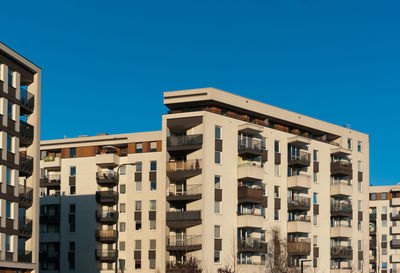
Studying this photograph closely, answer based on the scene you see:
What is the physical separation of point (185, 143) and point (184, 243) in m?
11.0

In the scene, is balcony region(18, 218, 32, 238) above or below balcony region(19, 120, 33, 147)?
below

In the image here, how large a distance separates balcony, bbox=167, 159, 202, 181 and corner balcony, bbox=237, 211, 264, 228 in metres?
7.86

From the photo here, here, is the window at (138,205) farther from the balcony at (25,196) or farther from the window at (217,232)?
the balcony at (25,196)

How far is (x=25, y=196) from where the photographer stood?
67.2m

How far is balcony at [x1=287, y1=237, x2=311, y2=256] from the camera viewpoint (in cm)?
9275

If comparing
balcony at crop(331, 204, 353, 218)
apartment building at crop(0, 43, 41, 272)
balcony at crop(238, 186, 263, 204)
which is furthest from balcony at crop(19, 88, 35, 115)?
balcony at crop(331, 204, 353, 218)

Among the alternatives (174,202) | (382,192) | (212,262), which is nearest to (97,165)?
(174,202)

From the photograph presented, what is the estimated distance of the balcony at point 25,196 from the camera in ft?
218

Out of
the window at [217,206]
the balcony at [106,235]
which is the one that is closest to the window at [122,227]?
the balcony at [106,235]

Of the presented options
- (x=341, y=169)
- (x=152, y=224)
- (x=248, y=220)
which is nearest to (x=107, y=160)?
(x=152, y=224)

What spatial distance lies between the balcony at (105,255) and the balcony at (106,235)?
1472 millimetres

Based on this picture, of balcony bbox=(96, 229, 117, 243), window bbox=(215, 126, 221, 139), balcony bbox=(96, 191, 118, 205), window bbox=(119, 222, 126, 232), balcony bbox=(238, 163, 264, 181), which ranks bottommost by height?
balcony bbox=(96, 229, 117, 243)

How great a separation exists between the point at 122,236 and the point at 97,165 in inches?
377

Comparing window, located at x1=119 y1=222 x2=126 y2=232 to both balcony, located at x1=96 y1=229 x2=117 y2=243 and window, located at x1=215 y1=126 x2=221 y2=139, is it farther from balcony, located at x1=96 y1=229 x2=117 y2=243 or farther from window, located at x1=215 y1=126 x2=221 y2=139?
window, located at x1=215 y1=126 x2=221 y2=139
